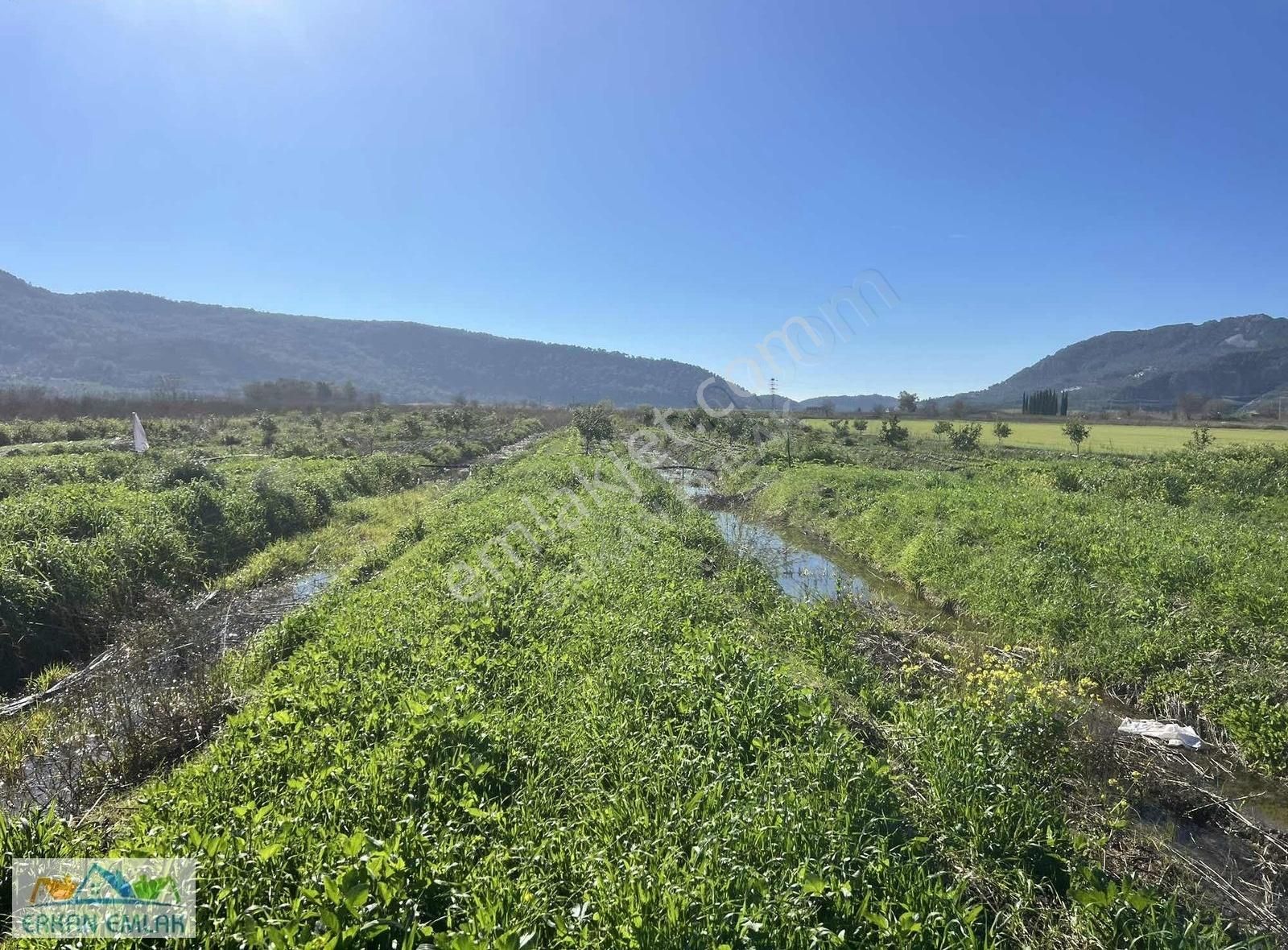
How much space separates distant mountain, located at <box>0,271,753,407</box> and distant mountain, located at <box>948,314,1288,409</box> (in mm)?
84629

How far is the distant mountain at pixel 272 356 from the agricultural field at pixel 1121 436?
81175 millimetres

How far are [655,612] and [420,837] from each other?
486 cm

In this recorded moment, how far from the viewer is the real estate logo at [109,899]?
3.05 metres

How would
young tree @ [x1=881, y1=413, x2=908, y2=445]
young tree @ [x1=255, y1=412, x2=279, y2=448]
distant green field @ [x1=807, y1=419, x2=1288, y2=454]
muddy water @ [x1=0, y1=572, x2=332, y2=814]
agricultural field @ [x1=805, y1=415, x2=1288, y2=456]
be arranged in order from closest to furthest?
muddy water @ [x1=0, y1=572, x2=332, y2=814] → agricultural field @ [x1=805, y1=415, x2=1288, y2=456] → distant green field @ [x1=807, y1=419, x2=1288, y2=454] → young tree @ [x1=255, y1=412, x2=279, y2=448] → young tree @ [x1=881, y1=413, x2=908, y2=445]

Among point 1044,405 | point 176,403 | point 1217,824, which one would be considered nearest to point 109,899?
point 1217,824

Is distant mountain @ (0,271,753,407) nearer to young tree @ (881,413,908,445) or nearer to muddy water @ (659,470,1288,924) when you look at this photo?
young tree @ (881,413,908,445)

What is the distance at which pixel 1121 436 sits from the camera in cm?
4272

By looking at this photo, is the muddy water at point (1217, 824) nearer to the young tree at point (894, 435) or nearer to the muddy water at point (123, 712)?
the muddy water at point (123, 712)

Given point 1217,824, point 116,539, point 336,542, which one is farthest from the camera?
point 336,542

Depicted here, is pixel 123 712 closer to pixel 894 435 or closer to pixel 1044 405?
pixel 894 435

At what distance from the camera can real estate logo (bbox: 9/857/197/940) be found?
3055 millimetres

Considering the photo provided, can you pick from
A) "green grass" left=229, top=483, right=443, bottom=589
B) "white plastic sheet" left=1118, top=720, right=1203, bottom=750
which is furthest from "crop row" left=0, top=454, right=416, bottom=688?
"white plastic sheet" left=1118, top=720, right=1203, bottom=750

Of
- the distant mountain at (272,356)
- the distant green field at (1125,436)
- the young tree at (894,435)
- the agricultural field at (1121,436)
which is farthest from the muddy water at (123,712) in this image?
the distant mountain at (272,356)

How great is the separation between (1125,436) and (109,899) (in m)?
54.9
